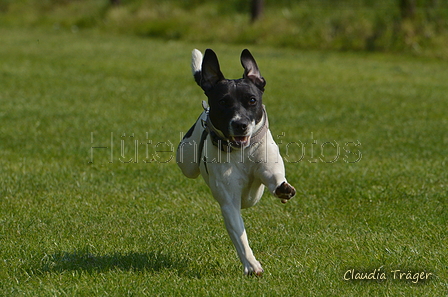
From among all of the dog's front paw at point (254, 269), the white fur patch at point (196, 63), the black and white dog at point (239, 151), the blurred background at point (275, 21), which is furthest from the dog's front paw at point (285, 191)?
the blurred background at point (275, 21)

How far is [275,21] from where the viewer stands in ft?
78.4

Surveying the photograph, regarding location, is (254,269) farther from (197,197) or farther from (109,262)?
(197,197)

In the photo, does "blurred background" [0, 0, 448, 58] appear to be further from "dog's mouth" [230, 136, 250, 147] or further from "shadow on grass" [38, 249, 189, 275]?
"dog's mouth" [230, 136, 250, 147]

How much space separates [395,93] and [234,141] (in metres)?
9.91

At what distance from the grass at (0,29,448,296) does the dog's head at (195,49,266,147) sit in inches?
34.7

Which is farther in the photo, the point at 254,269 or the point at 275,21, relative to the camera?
the point at 275,21

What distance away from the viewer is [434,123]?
10.5m

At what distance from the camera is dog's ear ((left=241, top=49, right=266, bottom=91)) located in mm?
4482

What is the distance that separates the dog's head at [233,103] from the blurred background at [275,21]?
1590 cm

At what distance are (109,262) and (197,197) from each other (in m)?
2.02

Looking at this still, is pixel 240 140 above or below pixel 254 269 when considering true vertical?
above

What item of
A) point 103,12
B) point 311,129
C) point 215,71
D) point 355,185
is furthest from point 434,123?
point 103,12

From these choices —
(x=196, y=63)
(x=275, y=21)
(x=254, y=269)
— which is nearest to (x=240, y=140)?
(x=254, y=269)

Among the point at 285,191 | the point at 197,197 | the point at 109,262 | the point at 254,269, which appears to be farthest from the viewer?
the point at 197,197
